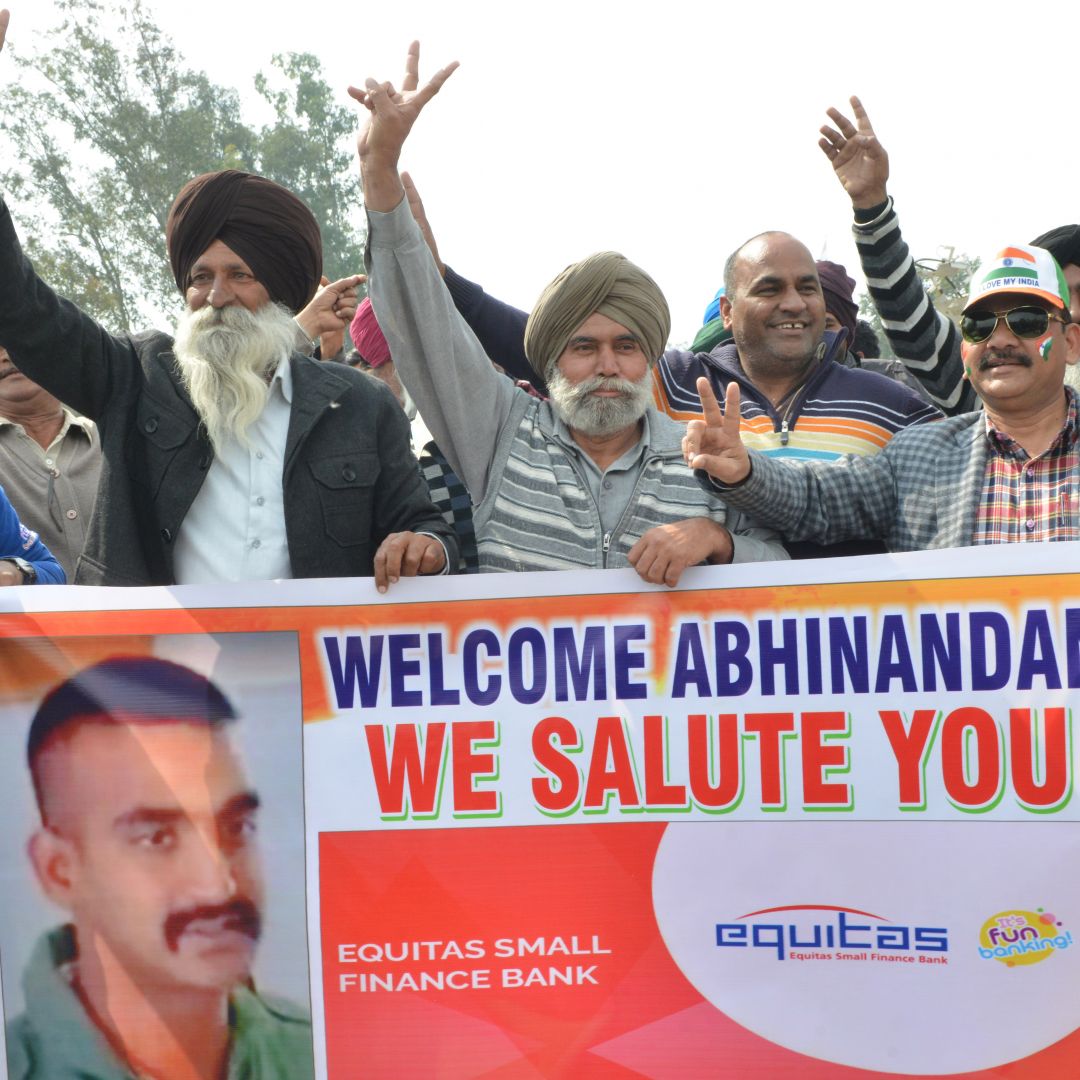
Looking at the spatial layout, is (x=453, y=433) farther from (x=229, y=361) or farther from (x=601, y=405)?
(x=229, y=361)

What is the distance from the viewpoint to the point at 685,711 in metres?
3.02

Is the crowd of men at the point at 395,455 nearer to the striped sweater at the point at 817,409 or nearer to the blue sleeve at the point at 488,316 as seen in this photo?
the striped sweater at the point at 817,409

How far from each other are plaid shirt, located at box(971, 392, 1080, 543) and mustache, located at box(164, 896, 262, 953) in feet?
5.86

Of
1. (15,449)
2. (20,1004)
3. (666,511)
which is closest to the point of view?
(20,1004)

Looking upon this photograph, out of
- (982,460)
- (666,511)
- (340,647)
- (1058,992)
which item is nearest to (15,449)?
(340,647)

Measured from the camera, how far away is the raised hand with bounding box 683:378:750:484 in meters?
3.10

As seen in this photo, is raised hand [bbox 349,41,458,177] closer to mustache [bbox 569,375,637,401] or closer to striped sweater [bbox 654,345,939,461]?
mustache [bbox 569,375,637,401]

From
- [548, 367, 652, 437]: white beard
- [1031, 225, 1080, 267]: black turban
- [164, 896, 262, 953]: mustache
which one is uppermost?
[1031, 225, 1080, 267]: black turban

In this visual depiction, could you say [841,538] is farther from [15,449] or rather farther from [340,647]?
[15,449]

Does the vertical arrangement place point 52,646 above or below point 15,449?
below

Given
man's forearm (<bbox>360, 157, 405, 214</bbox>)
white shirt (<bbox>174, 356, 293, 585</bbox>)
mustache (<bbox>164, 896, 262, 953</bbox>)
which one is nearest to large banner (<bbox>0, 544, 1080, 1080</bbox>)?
mustache (<bbox>164, 896, 262, 953</bbox>)

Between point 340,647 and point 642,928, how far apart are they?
887 millimetres

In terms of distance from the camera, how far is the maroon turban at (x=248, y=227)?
3.44 metres

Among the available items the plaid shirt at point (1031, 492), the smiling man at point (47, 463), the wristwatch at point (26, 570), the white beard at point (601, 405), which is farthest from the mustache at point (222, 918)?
the plaid shirt at point (1031, 492)
